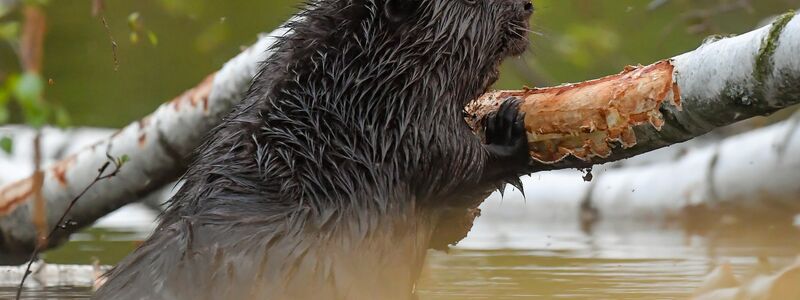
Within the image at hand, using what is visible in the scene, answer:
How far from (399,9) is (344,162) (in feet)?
1.33

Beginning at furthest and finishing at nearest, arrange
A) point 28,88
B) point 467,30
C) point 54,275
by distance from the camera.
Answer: point 54,275 → point 467,30 → point 28,88

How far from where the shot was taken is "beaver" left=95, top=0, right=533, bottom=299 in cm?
248

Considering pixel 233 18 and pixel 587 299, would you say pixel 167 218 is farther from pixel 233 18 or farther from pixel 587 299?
pixel 233 18

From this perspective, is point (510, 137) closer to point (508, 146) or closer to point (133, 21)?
point (508, 146)

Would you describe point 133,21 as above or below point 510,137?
above

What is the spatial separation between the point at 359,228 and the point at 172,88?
6592mm

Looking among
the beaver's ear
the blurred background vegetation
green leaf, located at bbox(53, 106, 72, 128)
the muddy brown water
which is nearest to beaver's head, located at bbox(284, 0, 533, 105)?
the beaver's ear

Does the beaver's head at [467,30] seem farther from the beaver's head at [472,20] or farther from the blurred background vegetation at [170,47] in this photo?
the blurred background vegetation at [170,47]

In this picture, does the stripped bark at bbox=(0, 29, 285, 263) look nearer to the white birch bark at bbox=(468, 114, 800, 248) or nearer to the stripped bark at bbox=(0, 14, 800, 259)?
the white birch bark at bbox=(468, 114, 800, 248)

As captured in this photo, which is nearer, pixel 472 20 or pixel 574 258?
pixel 472 20

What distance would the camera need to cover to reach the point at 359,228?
2676 mm

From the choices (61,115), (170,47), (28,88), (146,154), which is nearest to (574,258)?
(146,154)

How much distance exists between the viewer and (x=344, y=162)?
8.96 ft

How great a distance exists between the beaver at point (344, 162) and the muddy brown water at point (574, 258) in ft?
1.93
